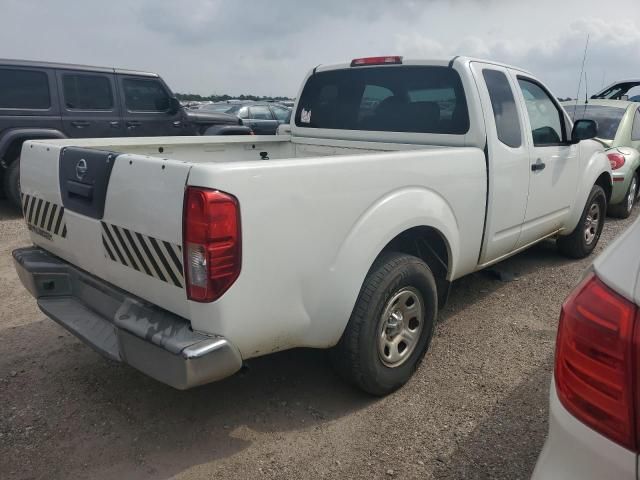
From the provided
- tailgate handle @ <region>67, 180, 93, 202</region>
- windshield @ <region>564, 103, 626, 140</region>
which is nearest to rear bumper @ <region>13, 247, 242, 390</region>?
tailgate handle @ <region>67, 180, 93, 202</region>

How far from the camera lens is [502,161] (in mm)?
3539

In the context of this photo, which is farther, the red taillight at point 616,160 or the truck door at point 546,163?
the red taillight at point 616,160

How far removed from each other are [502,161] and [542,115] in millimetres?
1044

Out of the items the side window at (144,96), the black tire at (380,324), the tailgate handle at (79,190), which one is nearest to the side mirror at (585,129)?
the black tire at (380,324)

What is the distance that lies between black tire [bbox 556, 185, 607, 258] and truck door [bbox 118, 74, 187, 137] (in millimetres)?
6671

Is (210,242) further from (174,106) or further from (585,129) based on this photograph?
(174,106)

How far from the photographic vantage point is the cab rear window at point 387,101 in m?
3.55

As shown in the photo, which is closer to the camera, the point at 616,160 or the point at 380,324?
the point at 380,324

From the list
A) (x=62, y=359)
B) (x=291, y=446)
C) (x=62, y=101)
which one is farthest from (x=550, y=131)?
(x=62, y=101)

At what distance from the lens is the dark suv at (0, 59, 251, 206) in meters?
7.12

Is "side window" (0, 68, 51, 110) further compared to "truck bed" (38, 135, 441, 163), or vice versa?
"side window" (0, 68, 51, 110)

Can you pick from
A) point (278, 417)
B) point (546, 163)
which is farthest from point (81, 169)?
point (546, 163)

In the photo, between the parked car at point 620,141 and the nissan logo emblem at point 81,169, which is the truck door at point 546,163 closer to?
the parked car at point 620,141

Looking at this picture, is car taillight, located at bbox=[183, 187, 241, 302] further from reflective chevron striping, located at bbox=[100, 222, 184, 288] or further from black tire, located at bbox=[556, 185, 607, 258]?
black tire, located at bbox=[556, 185, 607, 258]
